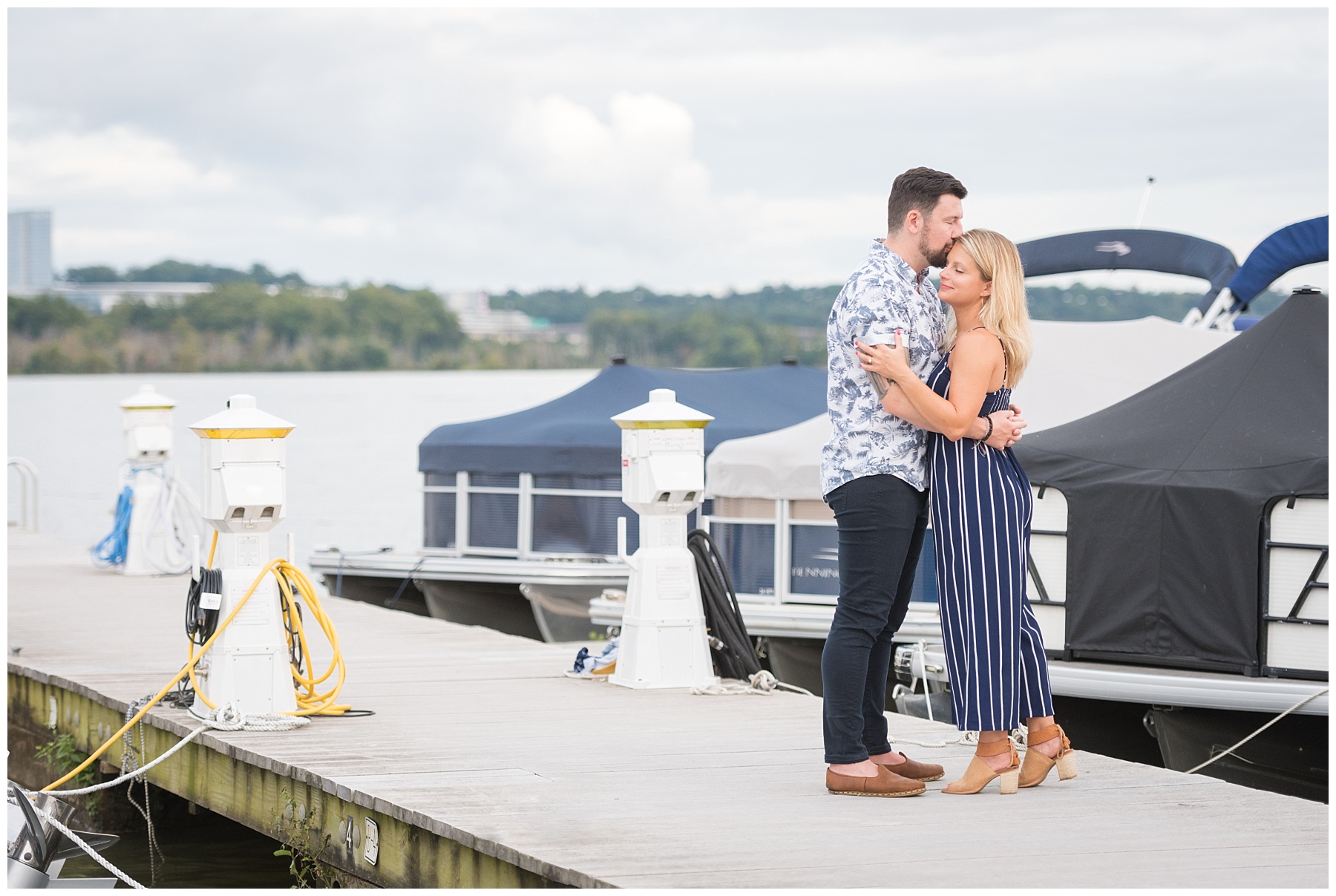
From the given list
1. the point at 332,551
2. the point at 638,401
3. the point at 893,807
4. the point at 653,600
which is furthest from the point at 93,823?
the point at 638,401

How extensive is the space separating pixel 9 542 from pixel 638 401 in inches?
253

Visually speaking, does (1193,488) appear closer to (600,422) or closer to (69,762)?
(69,762)

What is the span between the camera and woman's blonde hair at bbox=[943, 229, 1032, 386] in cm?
481

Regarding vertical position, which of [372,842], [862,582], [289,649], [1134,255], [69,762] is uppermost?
[1134,255]

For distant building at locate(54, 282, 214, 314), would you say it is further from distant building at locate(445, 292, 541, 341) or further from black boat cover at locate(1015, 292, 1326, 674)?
black boat cover at locate(1015, 292, 1326, 674)

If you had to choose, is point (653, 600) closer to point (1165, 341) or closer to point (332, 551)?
point (1165, 341)

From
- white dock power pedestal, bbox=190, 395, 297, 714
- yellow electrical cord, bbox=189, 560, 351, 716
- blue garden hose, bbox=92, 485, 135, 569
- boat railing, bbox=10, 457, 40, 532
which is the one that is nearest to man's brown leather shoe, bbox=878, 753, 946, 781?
yellow electrical cord, bbox=189, 560, 351, 716

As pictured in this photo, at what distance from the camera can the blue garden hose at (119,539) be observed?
43.1 feet

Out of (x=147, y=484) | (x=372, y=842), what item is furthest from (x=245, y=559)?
(x=147, y=484)

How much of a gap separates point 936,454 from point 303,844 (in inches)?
105

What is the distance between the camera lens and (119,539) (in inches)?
525

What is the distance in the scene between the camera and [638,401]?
15.2 metres

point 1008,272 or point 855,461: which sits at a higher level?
point 1008,272

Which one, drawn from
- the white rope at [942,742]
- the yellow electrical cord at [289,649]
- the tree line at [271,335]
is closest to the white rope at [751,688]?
the white rope at [942,742]
